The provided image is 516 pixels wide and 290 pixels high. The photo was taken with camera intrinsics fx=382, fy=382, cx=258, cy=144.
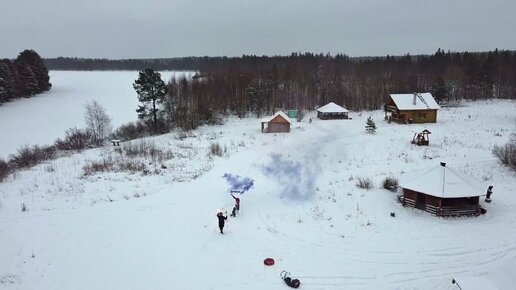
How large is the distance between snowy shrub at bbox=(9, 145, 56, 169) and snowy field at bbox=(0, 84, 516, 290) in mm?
2391

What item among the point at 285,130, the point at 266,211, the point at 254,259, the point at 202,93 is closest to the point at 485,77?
the point at 285,130

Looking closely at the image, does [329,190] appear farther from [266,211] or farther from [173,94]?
[173,94]

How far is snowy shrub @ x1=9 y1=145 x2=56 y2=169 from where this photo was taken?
3253cm

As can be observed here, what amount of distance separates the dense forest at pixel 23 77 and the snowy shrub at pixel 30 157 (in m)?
31.3

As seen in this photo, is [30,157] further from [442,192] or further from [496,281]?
[496,281]

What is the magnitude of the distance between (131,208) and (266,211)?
25.5 ft

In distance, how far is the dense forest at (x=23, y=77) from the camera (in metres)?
61.6

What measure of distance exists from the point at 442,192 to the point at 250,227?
10315 mm

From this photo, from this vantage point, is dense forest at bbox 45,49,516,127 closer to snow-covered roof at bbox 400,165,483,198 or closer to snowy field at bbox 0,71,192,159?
snowy field at bbox 0,71,192,159

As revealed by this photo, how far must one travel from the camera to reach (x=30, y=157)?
33844mm

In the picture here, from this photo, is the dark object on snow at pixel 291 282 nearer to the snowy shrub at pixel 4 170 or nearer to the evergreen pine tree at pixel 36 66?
the snowy shrub at pixel 4 170

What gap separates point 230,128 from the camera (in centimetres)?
4984

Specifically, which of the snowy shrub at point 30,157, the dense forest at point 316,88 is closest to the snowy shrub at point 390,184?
the snowy shrub at point 30,157

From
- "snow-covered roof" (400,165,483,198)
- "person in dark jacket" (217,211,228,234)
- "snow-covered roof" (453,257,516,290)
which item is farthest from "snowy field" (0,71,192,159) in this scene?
"snow-covered roof" (453,257,516,290)
